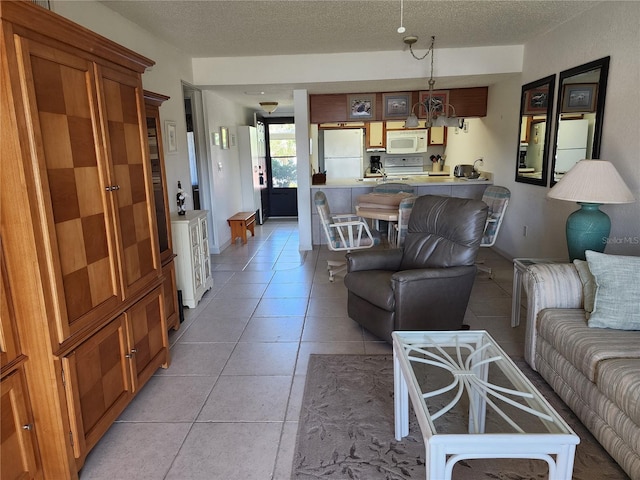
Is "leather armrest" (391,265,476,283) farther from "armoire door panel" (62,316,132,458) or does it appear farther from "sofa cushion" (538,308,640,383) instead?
"armoire door panel" (62,316,132,458)

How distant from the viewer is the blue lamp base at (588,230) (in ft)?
8.82

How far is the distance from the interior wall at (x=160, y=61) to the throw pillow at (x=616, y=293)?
3438mm

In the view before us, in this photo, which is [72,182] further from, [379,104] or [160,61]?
[379,104]

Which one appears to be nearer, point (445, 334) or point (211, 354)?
point (445, 334)

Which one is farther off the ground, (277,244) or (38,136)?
(38,136)

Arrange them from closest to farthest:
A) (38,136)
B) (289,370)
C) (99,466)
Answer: (38,136) → (99,466) → (289,370)

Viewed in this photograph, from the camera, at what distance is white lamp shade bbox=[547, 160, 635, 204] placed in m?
2.54

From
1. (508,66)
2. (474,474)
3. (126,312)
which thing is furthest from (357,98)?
(474,474)

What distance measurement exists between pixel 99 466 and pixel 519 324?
290cm

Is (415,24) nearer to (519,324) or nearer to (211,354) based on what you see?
(519,324)

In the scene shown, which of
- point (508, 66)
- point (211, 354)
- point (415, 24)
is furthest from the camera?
point (508, 66)

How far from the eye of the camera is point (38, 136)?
4.97 ft

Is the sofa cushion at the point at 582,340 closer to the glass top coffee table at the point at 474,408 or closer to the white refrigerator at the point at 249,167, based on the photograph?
the glass top coffee table at the point at 474,408

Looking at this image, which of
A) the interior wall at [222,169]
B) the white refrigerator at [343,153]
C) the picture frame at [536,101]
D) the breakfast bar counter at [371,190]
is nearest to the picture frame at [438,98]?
the breakfast bar counter at [371,190]
